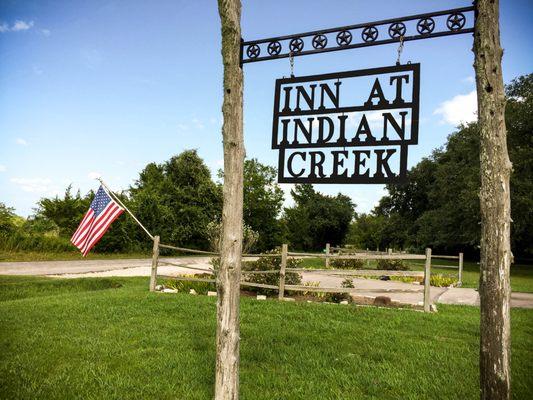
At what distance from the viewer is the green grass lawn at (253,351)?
3980 millimetres

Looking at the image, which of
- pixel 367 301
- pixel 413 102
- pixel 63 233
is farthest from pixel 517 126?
pixel 63 233

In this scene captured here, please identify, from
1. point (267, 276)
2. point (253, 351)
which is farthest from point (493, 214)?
point (267, 276)

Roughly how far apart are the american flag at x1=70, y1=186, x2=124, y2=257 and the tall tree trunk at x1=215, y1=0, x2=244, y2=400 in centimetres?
760

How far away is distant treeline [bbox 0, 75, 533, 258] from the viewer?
926 inches

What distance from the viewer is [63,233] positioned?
2506 cm

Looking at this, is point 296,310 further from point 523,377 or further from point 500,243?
point 500,243

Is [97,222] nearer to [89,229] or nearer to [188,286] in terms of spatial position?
[89,229]

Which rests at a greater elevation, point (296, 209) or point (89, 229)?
point (296, 209)

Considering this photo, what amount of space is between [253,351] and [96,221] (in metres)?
6.43

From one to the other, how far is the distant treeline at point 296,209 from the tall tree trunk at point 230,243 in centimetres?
2072

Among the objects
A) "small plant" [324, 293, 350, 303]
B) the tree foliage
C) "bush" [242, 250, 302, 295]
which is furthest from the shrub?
the tree foliage

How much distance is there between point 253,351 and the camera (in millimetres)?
5219

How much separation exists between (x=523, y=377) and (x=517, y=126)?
82.7ft

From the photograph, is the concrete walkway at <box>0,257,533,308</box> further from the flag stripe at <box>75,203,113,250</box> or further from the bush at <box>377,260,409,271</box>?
the bush at <box>377,260,409,271</box>
